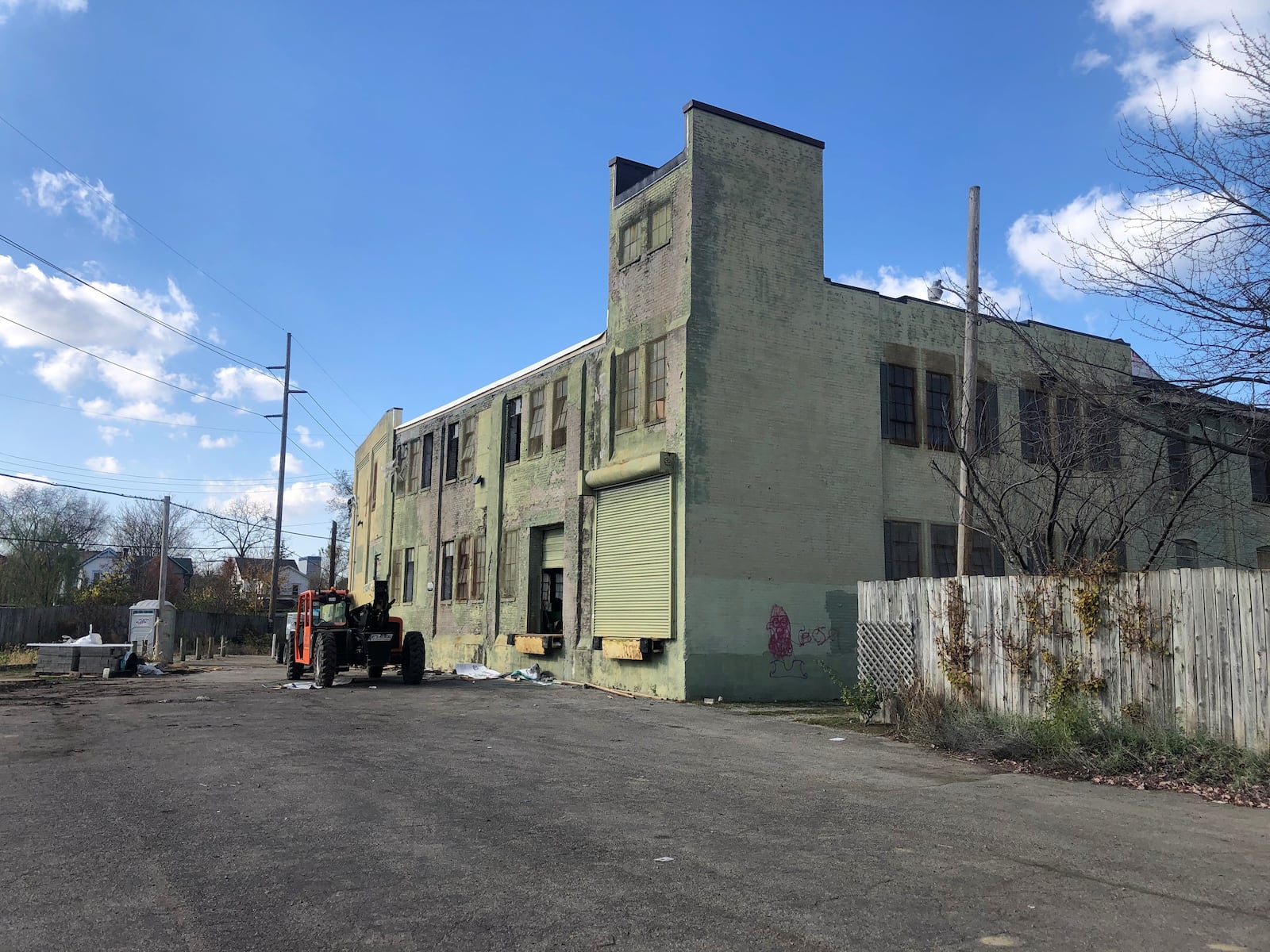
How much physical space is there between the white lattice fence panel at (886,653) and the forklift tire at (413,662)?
11.0 m

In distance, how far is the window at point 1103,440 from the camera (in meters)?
12.0

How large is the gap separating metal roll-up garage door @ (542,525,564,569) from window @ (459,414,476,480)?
5.00m

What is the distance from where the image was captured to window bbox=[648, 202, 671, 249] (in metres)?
20.6

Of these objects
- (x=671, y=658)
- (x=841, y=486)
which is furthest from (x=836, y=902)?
(x=841, y=486)

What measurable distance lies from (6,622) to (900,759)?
1554 inches

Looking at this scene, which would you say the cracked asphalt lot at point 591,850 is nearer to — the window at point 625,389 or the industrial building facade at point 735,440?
the industrial building facade at point 735,440

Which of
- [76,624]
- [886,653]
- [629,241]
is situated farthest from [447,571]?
[76,624]

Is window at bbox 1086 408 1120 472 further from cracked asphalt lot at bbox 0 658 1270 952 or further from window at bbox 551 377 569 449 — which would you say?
window at bbox 551 377 569 449

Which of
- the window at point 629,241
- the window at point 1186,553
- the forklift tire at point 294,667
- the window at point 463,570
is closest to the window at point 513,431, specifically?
the window at point 463,570

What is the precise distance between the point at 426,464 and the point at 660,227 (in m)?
14.8

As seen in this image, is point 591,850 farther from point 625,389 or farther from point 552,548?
point 552,548

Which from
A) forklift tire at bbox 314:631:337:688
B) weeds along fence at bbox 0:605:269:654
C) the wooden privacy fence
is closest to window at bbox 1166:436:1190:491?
forklift tire at bbox 314:631:337:688

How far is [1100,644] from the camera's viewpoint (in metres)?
11.5

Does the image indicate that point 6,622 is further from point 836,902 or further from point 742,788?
point 836,902
